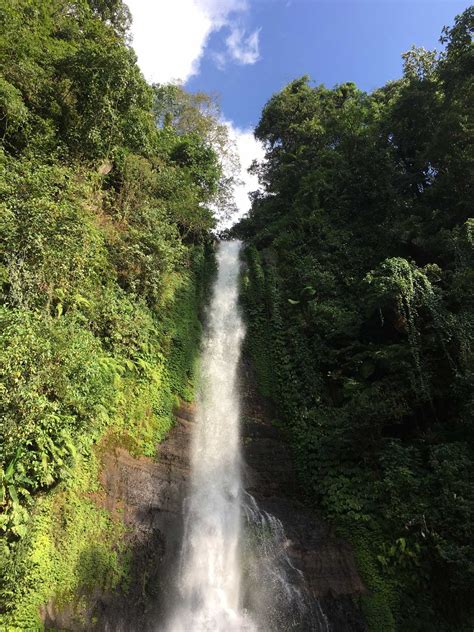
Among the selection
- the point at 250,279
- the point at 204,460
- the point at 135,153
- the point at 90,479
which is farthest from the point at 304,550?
the point at 135,153

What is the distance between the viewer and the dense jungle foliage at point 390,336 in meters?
7.88

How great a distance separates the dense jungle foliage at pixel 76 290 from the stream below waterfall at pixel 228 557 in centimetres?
128

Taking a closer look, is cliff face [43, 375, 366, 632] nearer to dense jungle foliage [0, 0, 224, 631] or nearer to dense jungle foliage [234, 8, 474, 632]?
dense jungle foliage [0, 0, 224, 631]

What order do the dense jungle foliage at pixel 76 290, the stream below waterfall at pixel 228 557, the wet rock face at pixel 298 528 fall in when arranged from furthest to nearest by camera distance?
the wet rock face at pixel 298 528 → the stream below waterfall at pixel 228 557 → the dense jungle foliage at pixel 76 290

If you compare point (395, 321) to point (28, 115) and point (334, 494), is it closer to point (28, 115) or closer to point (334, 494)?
point (334, 494)

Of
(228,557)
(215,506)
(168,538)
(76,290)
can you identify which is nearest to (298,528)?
(228,557)

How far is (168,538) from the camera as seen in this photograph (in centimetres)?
832

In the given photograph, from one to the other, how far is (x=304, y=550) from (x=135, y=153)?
15.2 metres

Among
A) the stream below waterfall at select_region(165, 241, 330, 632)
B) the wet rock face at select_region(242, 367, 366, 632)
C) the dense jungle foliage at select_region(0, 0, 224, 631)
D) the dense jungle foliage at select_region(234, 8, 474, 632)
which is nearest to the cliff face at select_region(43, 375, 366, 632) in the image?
the wet rock face at select_region(242, 367, 366, 632)

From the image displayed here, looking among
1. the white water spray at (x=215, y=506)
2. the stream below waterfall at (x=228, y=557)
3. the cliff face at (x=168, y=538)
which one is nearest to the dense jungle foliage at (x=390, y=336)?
the cliff face at (x=168, y=538)

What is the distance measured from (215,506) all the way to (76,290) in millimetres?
5930

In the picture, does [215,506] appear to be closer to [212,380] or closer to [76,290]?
[212,380]

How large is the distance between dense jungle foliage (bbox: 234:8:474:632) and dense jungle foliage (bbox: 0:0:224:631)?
366 cm

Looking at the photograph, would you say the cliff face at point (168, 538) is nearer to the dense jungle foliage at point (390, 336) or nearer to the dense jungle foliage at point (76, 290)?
the dense jungle foliage at point (76, 290)
